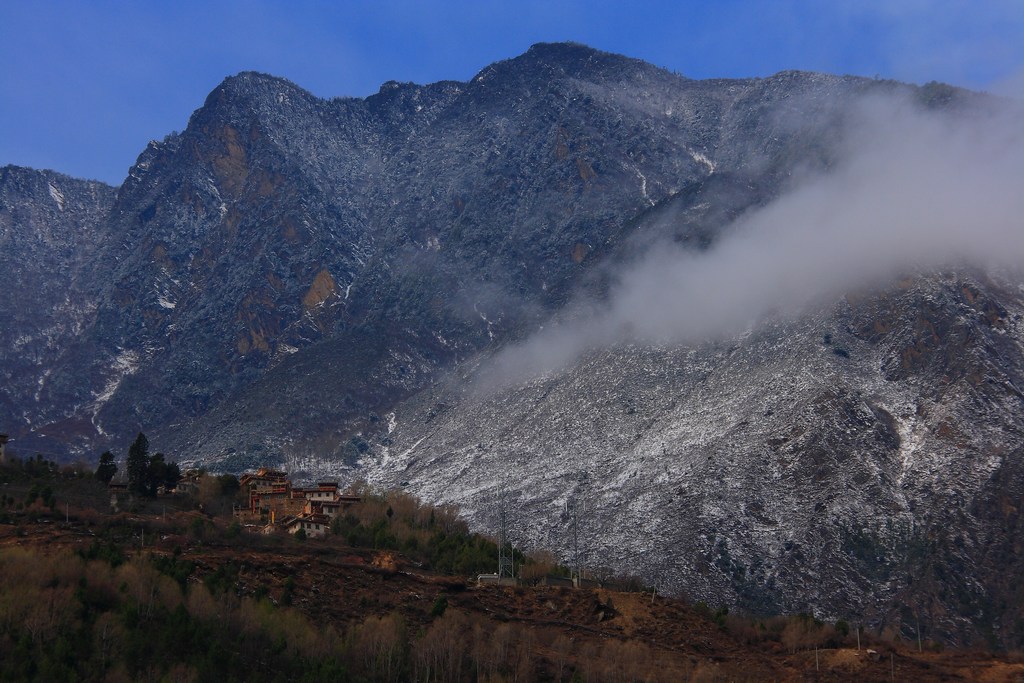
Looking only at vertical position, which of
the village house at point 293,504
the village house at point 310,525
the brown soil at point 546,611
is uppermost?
the village house at point 293,504

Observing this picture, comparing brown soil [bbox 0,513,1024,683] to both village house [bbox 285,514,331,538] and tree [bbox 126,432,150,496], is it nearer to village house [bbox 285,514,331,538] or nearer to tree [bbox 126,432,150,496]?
village house [bbox 285,514,331,538]

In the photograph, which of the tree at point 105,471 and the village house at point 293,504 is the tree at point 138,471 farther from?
the village house at point 293,504

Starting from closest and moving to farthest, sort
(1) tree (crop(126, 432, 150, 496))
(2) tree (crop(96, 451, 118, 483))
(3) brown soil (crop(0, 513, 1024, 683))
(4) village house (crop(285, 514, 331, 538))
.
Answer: (3) brown soil (crop(0, 513, 1024, 683)), (4) village house (crop(285, 514, 331, 538)), (1) tree (crop(126, 432, 150, 496)), (2) tree (crop(96, 451, 118, 483))

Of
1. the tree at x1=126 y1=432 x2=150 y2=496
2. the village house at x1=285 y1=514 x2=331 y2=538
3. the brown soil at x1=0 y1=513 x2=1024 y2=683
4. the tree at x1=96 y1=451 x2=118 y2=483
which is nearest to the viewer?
the brown soil at x1=0 y1=513 x2=1024 y2=683

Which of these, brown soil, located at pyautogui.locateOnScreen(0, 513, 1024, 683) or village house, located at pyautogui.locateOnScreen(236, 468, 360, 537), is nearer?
brown soil, located at pyautogui.locateOnScreen(0, 513, 1024, 683)

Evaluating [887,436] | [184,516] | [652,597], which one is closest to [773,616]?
[652,597]

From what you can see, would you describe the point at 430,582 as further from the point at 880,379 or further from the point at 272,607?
the point at 880,379

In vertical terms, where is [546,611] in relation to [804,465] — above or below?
below

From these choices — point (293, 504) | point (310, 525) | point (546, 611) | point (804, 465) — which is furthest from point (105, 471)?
point (804, 465)

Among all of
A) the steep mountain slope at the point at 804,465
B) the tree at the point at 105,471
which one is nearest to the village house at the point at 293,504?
the tree at the point at 105,471

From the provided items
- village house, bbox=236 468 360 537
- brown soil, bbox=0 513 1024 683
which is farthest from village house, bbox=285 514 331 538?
brown soil, bbox=0 513 1024 683

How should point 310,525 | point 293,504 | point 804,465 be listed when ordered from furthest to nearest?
point 804,465, point 293,504, point 310,525

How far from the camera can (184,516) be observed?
107 m

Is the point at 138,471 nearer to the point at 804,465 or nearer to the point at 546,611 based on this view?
the point at 546,611
